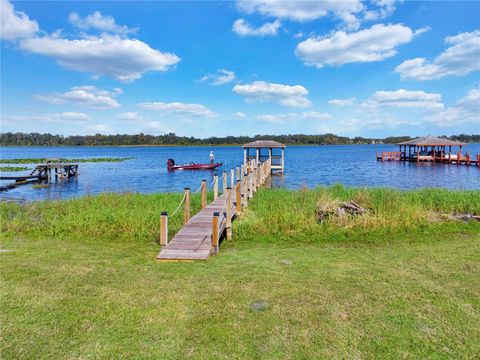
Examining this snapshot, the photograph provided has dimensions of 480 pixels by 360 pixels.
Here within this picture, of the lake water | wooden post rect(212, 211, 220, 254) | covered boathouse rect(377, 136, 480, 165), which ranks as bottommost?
the lake water

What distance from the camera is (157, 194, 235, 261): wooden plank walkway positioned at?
25.8ft

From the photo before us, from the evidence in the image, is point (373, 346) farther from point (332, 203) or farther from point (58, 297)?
point (332, 203)

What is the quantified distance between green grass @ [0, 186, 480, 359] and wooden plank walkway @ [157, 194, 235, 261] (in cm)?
35

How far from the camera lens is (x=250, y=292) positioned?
19.1 feet

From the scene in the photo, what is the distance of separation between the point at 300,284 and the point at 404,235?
5561mm

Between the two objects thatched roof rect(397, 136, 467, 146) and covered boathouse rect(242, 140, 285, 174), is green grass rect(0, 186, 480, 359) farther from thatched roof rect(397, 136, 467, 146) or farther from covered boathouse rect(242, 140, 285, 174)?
thatched roof rect(397, 136, 467, 146)

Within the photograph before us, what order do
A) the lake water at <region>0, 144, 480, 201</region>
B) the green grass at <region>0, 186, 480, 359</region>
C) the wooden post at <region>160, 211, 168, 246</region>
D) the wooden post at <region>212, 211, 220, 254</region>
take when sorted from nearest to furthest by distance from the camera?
the green grass at <region>0, 186, 480, 359</region>
the wooden post at <region>212, 211, 220, 254</region>
the wooden post at <region>160, 211, 168, 246</region>
the lake water at <region>0, 144, 480, 201</region>

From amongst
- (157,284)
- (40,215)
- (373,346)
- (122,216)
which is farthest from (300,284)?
(40,215)

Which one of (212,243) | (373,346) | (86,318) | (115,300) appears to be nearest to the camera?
(373,346)

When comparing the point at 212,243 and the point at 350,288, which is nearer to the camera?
the point at 350,288

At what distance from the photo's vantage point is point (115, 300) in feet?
17.9

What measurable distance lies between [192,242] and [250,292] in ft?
10.9

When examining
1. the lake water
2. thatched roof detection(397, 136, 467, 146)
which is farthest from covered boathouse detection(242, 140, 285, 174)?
thatched roof detection(397, 136, 467, 146)

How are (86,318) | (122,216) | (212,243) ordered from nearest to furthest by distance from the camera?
(86,318), (212,243), (122,216)
